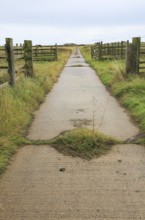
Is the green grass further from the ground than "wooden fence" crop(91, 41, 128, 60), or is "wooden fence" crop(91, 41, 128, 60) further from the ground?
"wooden fence" crop(91, 41, 128, 60)

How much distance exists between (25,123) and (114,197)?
11.3 feet

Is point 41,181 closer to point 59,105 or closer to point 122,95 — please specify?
point 59,105

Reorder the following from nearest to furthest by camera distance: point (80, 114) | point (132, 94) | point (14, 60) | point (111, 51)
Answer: point (80, 114), point (132, 94), point (14, 60), point (111, 51)

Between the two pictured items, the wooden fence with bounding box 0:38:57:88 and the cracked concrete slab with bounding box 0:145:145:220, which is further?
the wooden fence with bounding box 0:38:57:88

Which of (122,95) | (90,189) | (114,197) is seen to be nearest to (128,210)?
(114,197)

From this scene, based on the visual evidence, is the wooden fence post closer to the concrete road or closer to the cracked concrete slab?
the concrete road

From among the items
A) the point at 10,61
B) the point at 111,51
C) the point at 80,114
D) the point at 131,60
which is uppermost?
the point at 10,61

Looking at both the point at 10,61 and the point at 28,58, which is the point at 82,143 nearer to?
the point at 10,61

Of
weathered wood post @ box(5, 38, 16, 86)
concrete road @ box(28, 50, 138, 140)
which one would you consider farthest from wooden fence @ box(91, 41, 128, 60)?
weathered wood post @ box(5, 38, 16, 86)

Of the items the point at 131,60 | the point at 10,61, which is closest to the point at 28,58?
the point at 10,61

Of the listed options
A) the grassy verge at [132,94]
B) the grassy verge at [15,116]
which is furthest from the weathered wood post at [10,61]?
the grassy verge at [132,94]

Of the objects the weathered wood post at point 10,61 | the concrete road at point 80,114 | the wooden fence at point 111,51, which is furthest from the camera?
the wooden fence at point 111,51

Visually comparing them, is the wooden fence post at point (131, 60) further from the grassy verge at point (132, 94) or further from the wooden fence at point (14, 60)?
the wooden fence at point (14, 60)

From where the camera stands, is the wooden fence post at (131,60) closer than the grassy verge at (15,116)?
No
